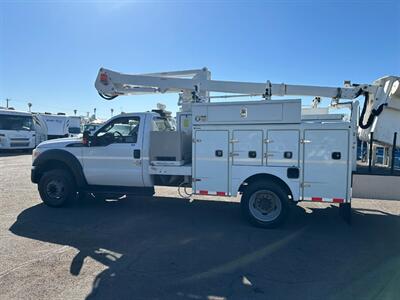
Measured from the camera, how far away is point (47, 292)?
3539 millimetres

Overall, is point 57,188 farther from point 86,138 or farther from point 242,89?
point 242,89

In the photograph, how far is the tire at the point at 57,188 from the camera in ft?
23.2

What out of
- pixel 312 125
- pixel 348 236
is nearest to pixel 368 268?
pixel 348 236

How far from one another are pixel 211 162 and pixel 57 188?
369cm

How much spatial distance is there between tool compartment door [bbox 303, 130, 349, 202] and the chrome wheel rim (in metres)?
0.58

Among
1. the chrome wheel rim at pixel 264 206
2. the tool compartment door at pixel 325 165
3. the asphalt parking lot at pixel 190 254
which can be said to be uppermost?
the tool compartment door at pixel 325 165

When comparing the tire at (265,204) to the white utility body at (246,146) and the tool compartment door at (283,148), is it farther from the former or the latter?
the tool compartment door at (283,148)

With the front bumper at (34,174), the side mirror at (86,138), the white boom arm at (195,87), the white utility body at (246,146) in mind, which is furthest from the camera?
the front bumper at (34,174)

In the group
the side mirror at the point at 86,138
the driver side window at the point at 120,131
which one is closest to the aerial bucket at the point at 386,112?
the driver side window at the point at 120,131

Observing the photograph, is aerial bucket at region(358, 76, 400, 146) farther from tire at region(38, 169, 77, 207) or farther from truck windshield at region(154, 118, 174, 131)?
tire at region(38, 169, 77, 207)

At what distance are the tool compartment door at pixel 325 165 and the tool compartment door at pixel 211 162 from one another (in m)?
1.48

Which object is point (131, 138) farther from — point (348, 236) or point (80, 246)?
point (348, 236)

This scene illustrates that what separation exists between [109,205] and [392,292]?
6.00 metres

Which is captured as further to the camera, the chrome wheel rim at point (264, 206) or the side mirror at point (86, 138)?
the side mirror at point (86, 138)
